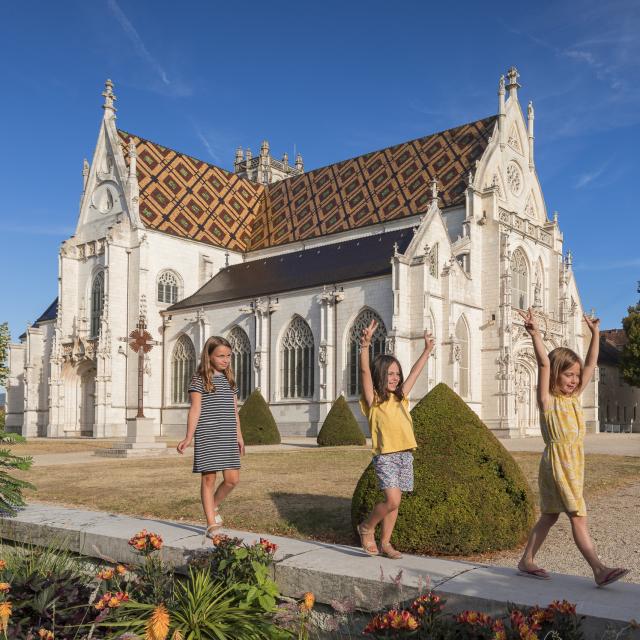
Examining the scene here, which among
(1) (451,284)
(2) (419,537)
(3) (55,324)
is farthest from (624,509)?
(3) (55,324)

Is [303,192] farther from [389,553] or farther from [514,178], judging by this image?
[389,553]

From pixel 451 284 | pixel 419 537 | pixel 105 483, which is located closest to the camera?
pixel 419 537

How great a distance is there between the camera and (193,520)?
8.07 meters

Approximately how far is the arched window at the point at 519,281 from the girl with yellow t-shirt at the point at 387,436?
29243 mm

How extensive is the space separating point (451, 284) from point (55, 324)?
2241cm

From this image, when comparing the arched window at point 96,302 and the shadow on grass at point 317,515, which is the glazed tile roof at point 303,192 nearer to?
the arched window at point 96,302

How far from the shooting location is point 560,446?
4457 mm

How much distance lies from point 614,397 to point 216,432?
161 feet

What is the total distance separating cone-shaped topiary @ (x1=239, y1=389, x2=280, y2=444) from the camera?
941 inches

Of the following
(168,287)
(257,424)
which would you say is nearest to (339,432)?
(257,424)

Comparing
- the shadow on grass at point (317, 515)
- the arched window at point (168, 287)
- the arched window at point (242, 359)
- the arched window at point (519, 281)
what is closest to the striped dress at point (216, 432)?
the shadow on grass at point (317, 515)

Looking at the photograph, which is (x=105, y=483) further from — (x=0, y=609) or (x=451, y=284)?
(x=451, y=284)

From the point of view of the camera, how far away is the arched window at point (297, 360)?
30906mm

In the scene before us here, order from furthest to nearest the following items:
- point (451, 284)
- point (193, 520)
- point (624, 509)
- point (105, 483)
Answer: point (451, 284) < point (105, 483) < point (624, 509) < point (193, 520)
